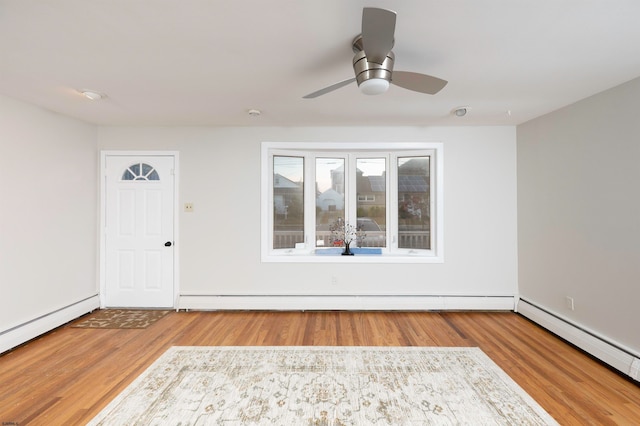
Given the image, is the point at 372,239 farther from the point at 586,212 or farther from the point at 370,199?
the point at 586,212

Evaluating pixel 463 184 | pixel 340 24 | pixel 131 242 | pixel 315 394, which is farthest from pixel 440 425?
pixel 131 242

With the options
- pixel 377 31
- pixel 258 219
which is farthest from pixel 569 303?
pixel 258 219

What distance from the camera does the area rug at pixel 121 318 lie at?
11.3 feet

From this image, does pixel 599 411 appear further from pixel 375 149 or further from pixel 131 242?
pixel 131 242

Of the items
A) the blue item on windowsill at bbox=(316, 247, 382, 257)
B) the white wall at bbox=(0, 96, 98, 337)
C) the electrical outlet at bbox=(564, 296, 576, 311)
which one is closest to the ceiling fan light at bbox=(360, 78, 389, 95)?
the blue item on windowsill at bbox=(316, 247, 382, 257)

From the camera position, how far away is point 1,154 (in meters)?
2.83

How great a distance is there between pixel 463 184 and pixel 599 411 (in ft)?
8.41

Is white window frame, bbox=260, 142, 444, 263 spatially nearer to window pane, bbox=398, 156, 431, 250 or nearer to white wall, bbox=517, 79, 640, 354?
window pane, bbox=398, 156, 431, 250

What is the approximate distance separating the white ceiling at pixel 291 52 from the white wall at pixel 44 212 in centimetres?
35

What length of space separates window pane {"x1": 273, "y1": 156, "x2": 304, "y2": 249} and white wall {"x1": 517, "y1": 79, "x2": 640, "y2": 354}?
2.88 meters

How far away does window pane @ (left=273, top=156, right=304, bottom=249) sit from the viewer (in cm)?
418

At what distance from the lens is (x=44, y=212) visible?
3.24 meters

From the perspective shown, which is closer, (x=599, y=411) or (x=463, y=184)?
(x=599, y=411)

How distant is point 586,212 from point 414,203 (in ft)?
5.91
